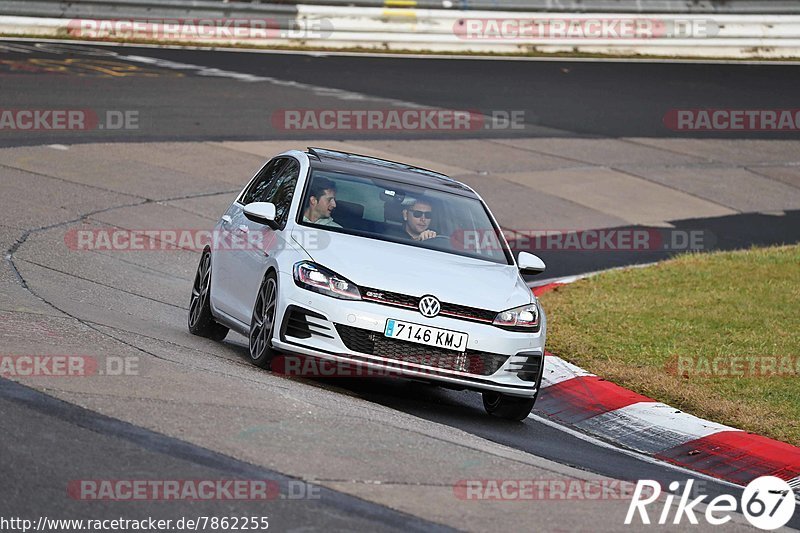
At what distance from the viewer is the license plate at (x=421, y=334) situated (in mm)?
8758

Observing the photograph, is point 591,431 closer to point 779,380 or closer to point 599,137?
point 779,380

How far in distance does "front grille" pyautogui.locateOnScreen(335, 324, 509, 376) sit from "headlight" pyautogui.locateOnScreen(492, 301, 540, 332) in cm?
30

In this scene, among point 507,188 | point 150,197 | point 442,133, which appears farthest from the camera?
point 442,133

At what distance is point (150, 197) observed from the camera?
1708 cm

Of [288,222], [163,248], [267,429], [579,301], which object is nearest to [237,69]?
[163,248]

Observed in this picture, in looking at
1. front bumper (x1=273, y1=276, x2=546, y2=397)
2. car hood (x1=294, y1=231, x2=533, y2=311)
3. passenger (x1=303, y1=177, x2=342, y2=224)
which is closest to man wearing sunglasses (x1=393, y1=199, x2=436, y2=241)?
car hood (x1=294, y1=231, x2=533, y2=311)

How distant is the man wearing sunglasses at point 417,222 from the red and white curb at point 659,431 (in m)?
1.63

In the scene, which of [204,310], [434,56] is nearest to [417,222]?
[204,310]

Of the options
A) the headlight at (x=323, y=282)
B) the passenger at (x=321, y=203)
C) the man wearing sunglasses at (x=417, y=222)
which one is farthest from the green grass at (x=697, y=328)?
the headlight at (x=323, y=282)

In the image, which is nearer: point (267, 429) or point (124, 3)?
point (267, 429)

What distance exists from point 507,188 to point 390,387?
1019 centimetres

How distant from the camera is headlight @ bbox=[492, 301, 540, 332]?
29.8 feet

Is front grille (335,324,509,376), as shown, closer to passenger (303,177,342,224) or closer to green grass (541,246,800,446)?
passenger (303,177,342,224)

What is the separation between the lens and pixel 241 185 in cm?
1844
